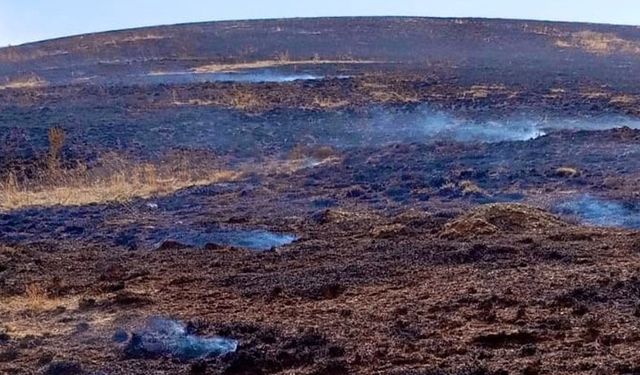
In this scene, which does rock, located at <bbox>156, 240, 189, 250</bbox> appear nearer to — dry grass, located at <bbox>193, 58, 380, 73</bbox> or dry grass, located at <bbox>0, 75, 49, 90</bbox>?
dry grass, located at <bbox>0, 75, 49, 90</bbox>

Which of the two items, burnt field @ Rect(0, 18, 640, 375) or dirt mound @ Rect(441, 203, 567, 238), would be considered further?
dirt mound @ Rect(441, 203, 567, 238)

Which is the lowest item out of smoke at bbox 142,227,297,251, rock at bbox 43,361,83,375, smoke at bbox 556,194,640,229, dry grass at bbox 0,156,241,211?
dry grass at bbox 0,156,241,211

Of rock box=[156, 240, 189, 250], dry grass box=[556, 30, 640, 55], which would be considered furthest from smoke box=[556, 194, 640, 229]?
dry grass box=[556, 30, 640, 55]

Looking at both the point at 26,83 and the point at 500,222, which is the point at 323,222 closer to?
the point at 500,222

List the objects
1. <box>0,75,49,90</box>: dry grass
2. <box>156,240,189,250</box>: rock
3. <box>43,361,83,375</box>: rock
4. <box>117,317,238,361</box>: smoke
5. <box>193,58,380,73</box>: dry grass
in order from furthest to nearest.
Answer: <box>193,58,380,73</box>: dry grass → <box>0,75,49,90</box>: dry grass → <box>156,240,189,250</box>: rock → <box>117,317,238,361</box>: smoke → <box>43,361,83,375</box>: rock

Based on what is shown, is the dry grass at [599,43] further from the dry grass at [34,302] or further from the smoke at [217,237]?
the dry grass at [34,302]

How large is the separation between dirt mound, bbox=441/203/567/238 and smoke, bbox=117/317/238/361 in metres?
4.01

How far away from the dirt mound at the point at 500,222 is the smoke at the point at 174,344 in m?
4.01

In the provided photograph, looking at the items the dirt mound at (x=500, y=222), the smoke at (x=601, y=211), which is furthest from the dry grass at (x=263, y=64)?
the dirt mound at (x=500, y=222)

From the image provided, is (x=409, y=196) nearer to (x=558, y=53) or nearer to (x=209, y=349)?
(x=209, y=349)

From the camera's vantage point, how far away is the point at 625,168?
1462 centimetres

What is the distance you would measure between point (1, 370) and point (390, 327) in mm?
2751

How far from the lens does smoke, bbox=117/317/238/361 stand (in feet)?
22.4

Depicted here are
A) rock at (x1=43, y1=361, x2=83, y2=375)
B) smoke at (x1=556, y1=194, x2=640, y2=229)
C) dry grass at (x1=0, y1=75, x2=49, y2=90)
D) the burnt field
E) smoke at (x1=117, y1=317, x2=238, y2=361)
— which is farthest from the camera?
dry grass at (x1=0, y1=75, x2=49, y2=90)
